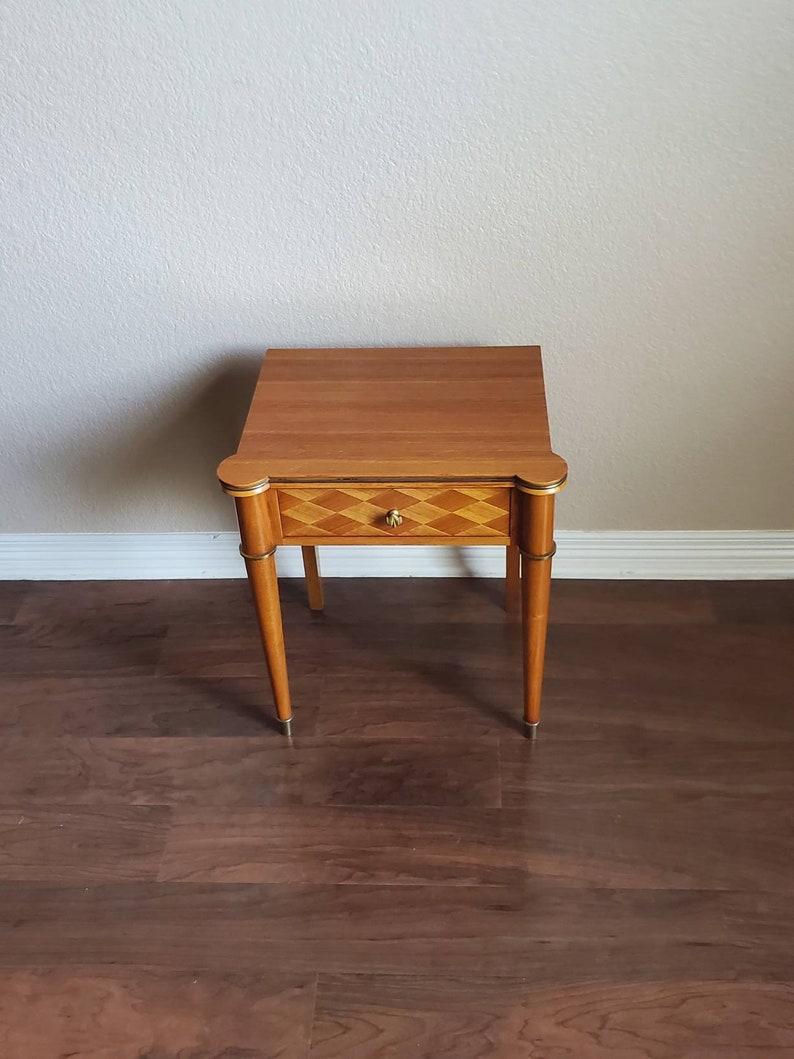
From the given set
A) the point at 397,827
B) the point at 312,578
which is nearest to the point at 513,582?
the point at 312,578

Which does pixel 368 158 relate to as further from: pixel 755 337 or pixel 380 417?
pixel 755 337

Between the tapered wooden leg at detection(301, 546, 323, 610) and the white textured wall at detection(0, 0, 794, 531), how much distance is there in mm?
252

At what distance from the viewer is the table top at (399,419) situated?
4.22 ft

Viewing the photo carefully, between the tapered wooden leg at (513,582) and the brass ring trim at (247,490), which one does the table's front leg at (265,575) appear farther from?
the tapered wooden leg at (513,582)

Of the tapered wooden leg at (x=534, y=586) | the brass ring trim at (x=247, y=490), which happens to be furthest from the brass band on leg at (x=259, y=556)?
the tapered wooden leg at (x=534, y=586)

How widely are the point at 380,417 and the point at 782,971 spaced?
3.18 feet

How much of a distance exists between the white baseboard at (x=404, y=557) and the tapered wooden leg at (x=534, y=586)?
0.42 m

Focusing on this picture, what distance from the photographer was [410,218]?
1496 mm

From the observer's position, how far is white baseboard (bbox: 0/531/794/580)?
1886mm

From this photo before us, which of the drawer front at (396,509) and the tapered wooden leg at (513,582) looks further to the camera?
the tapered wooden leg at (513,582)

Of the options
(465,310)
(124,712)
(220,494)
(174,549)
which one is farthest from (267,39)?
(124,712)

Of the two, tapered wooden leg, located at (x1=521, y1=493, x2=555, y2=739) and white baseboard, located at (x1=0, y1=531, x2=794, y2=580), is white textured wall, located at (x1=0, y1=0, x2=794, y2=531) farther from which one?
tapered wooden leg, located at (x1=521, y1=493, x2=555, y2=739)

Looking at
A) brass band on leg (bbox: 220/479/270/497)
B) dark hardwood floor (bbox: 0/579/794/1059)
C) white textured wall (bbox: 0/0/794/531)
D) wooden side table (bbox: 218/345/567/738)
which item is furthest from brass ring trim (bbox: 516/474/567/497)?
dark hardwood floor (bbox: 0/579/794/1059)

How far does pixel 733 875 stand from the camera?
142 centimetres
